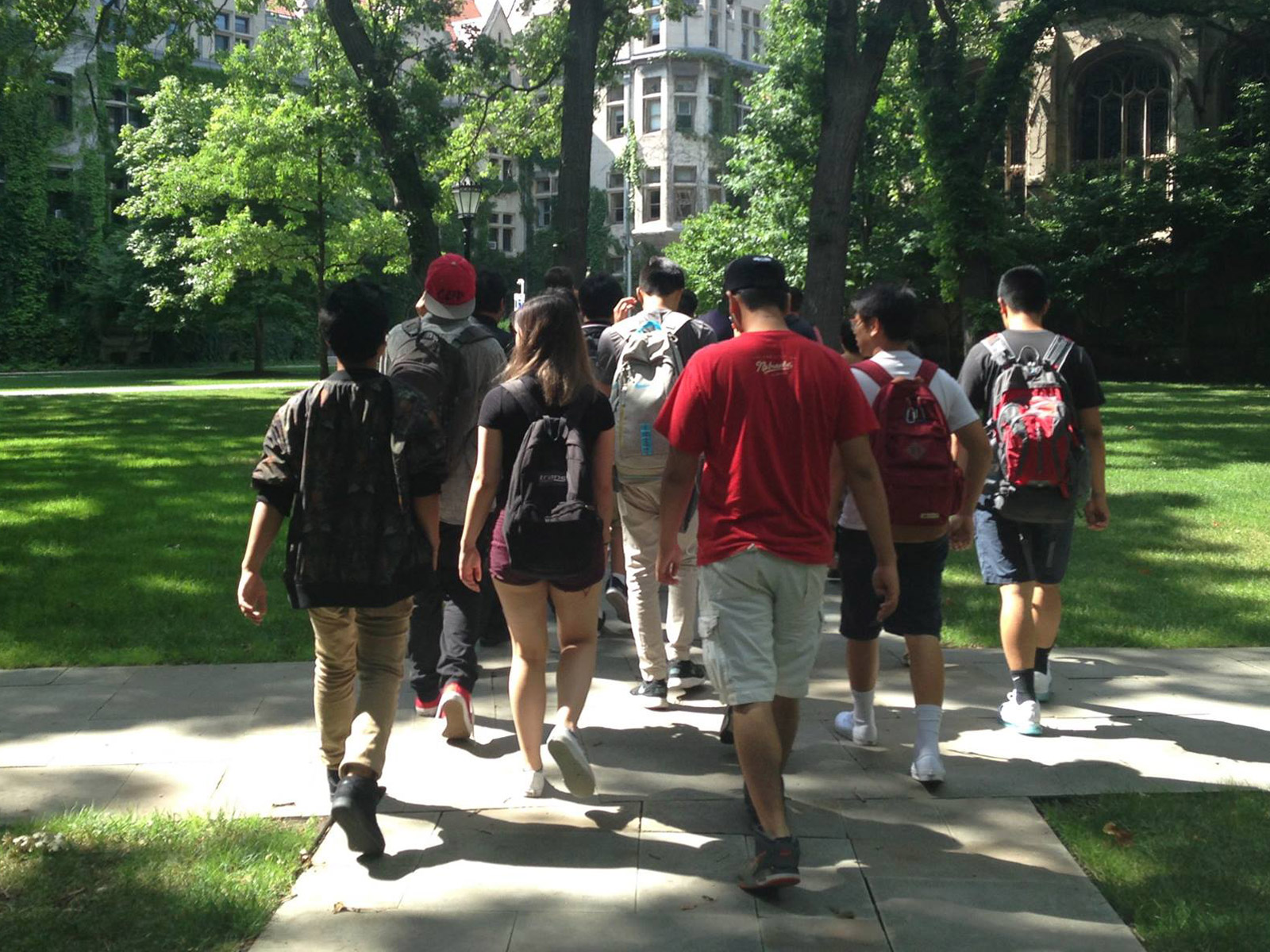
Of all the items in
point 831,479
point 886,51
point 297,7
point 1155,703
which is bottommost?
point 1155,703

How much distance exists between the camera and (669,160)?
222 ft

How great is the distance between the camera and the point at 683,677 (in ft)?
21.0

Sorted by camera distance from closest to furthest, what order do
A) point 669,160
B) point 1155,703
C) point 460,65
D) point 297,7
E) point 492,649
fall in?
point 1155,703
point 492,649
point 460,65
point 297,7
point 669,160

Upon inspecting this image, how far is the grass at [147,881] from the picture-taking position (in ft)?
12.3

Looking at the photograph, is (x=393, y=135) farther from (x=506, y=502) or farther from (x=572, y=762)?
(x=572, y=762)

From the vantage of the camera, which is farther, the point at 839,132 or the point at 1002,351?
the point at 839,132

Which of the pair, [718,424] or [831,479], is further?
[831,479]

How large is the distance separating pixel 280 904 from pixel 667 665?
2.68 m

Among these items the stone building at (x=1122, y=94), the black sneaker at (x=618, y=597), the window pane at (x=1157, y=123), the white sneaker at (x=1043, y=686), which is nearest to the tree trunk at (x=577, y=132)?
the black sneaker at (x=618, y=597)

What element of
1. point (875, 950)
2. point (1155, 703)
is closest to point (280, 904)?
point (875, 950)

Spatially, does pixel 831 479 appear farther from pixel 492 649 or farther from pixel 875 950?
pixel 492 649

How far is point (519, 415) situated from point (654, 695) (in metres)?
1.93

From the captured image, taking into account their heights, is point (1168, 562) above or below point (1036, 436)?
below

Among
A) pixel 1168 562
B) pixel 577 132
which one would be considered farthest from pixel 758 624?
pixel 577 132
